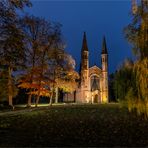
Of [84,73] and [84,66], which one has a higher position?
[84,66]

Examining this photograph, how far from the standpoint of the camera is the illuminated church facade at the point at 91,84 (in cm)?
9394

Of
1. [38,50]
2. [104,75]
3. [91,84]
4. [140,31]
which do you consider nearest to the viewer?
[140,31]

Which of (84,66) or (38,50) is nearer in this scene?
(38,50)

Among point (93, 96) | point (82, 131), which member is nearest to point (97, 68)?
point (93, 96)

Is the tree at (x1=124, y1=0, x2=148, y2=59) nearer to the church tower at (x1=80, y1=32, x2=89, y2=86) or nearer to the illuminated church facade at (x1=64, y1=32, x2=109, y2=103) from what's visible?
the illuminated church facade at (x1=64, y1=32, x2=109, y2=103)

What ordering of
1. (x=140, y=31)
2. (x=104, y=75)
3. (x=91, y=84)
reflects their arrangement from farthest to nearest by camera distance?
1. (x=91, y=84)
2. (x=104, y=75)
3. (x=140, y=31)

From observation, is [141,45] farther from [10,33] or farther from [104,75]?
[104,75]

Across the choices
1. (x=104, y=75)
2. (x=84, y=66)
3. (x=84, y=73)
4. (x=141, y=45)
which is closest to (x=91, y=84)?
(x=84, y=73)

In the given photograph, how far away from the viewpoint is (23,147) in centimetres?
1325

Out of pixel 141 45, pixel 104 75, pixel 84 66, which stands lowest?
Answer: pixel 141 45

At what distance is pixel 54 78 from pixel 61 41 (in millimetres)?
5849

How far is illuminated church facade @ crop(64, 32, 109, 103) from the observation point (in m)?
93.9

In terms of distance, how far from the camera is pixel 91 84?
319 ft

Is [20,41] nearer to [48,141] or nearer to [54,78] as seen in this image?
[48,141]
